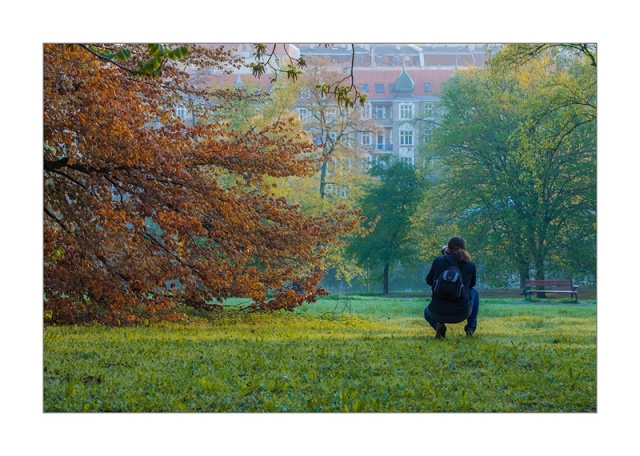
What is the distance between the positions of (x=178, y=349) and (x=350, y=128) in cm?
331

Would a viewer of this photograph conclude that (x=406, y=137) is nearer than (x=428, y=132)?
No

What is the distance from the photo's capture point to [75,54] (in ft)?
31.6

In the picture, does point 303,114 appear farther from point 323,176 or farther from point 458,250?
point 458,250

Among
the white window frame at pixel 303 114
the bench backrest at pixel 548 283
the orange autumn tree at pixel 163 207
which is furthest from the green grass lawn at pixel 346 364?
the white window frame at pixel 303 114

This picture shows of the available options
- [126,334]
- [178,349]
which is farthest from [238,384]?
[126,334]

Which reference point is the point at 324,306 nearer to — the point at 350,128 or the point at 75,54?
the point at 350,128

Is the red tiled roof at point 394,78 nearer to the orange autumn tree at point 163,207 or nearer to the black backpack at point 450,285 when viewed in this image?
the orange autumn tree at point 163,207

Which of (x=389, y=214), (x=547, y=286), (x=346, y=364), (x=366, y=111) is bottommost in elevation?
(x=346, y=364)

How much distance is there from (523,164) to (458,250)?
264cm

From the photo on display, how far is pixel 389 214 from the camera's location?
1054 cm

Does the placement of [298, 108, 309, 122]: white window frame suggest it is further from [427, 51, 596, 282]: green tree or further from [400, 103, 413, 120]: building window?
[427, 51, 596, 282]: green tree

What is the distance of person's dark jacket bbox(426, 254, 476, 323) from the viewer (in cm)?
880

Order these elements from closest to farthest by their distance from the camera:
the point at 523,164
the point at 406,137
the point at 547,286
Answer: the point at 406,137 → the point at 547,286 → the point at 523,164

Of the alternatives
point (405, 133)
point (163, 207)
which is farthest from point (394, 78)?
point (163, 207)
